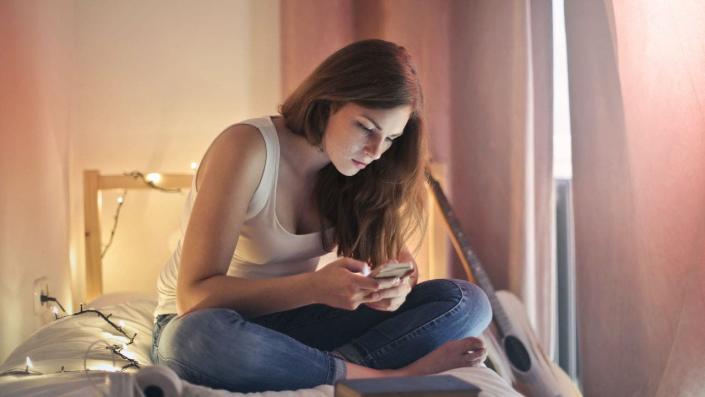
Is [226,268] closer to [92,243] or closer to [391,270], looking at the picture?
[391,270]

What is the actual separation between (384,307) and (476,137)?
4.13ft

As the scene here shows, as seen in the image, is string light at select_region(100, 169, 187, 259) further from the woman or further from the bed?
the woman

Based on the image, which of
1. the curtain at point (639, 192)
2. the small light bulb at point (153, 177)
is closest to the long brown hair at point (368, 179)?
the curtain at point (639, 192)

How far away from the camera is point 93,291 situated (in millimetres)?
2459

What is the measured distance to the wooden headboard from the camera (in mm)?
2418

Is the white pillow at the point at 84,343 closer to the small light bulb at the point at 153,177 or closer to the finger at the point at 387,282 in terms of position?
the finger at the point at 387,282

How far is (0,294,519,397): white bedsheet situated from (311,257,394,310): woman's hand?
0.12 m

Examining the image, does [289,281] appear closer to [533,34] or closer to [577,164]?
[577,164]

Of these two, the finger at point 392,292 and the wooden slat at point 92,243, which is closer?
the finger at point 392,292

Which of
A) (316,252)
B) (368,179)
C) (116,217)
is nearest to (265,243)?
(316,252)

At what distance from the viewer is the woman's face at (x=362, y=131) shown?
1.30 m

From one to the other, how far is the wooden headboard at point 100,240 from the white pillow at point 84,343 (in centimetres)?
64

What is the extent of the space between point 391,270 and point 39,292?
3.43ft

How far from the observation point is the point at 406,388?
878 millimetres
